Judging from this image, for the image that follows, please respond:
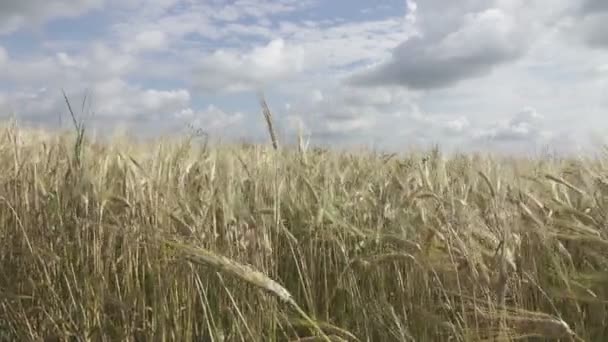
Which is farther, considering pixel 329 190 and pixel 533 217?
pixel 329 190

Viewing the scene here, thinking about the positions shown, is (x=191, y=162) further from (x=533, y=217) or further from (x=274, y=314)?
(x=533, y=217)

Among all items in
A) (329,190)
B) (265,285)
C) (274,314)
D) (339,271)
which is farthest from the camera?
(329,190)

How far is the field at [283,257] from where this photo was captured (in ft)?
6.37

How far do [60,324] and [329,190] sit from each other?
39.1 inches

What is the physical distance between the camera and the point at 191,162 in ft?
8.59

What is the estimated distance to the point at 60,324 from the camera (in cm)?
212

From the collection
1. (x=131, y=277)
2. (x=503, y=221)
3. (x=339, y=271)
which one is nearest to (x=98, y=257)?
(x=131, y=277)

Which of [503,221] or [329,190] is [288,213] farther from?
[503,221]

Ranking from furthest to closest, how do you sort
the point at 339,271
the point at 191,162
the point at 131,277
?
the point at 191,162 < the point at 339,271 < the point at 131,277

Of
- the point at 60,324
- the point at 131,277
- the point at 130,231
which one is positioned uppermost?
the point at 130,231

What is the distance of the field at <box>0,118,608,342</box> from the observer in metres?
1.94

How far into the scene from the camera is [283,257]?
2363 millimetres

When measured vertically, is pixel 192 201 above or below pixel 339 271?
above

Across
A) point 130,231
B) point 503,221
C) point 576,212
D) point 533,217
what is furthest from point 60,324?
point 576,212
